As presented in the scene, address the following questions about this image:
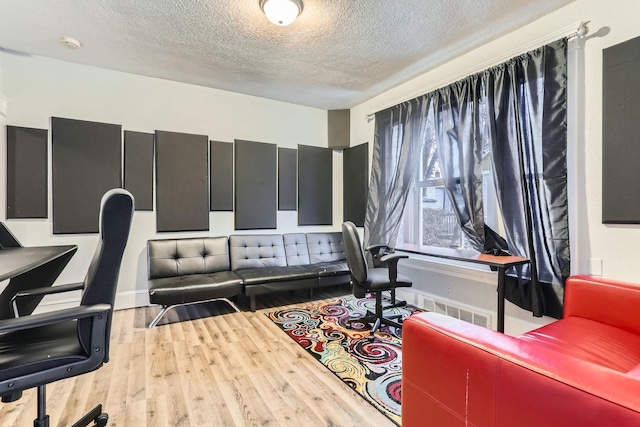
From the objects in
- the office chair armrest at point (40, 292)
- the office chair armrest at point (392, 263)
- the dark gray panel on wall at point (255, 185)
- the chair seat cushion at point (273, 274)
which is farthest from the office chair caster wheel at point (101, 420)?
the dark gray panel on wall at point (255, 185)

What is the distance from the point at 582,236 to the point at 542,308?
0.60 metres

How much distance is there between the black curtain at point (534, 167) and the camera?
2188 millimetres

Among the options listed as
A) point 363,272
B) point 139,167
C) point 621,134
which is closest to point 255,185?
point 139,167

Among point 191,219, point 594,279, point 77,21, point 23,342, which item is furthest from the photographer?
point 191,219

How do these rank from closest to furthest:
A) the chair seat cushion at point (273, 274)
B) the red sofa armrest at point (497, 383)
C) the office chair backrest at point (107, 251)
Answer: the red sofa armrest at point (497, 383)
the office chair backrest at point (107, 251)
the chair seat cushion at point (273, 274)

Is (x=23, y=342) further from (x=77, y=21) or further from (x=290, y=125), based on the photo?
(x=290, y=125)

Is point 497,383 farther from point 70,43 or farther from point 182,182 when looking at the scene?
point 70,43

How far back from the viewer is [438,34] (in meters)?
2.59

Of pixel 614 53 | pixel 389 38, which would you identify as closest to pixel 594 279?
pixel 614 53

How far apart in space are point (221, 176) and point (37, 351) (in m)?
2.82

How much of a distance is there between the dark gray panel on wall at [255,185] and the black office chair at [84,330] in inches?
106

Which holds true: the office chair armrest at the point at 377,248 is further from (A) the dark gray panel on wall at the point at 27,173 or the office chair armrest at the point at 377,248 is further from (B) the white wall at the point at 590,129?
(A) the dark gray panel on wall at the point at 27,173

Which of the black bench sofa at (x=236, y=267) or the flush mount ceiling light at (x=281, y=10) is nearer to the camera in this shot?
the flush mount ceiling light at (x=281, y=10)

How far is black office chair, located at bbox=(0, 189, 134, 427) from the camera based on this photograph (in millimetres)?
1140
